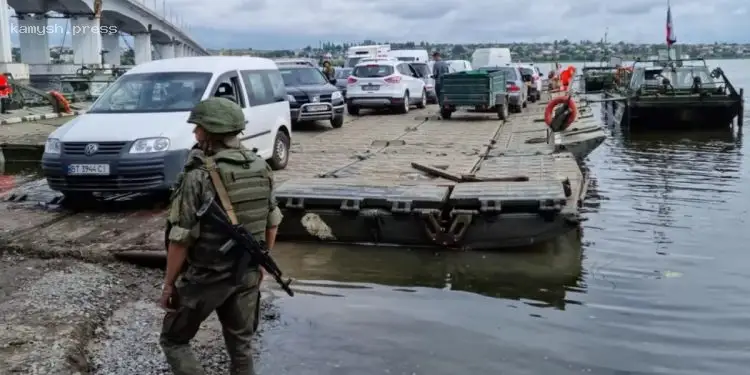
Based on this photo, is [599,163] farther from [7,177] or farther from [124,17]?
[124,17]

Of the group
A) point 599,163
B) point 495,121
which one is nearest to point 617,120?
point 495,121

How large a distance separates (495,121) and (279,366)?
16597 mm

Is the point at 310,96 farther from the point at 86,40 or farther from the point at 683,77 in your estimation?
the point at 86,40

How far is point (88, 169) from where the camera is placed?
8.79 metres

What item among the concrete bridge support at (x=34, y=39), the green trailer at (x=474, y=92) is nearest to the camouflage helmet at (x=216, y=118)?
the green trailer at (x=474, y=92)

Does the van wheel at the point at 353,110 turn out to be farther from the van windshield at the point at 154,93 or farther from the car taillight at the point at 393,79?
the van windshield at the point at 154,93

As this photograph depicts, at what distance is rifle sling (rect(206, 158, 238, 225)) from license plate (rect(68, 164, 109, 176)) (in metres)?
5.40

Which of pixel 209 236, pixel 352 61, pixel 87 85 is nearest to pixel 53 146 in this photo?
pixel 209 236

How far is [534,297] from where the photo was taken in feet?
22.9

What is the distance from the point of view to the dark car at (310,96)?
18.1 metres

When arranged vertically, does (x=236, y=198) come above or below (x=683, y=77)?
below

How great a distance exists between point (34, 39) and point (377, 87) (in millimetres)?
41638

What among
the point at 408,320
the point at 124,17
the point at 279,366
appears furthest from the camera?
the point at 124,17

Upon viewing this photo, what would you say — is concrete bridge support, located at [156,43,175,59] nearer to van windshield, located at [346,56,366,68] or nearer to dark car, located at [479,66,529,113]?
van windshield, located at [346,56,366,68]
